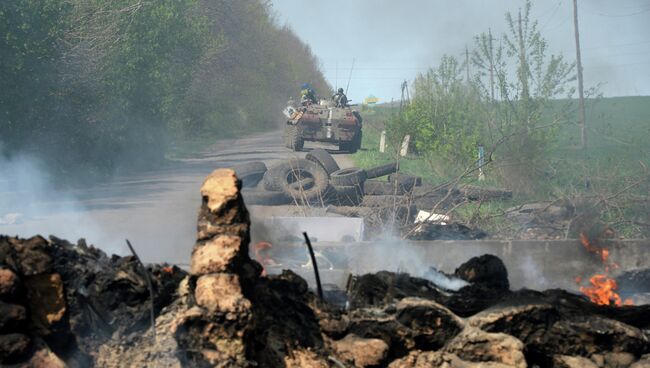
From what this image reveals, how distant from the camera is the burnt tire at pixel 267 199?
52.4 feet

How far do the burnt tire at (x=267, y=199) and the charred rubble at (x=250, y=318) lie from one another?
33.5ft

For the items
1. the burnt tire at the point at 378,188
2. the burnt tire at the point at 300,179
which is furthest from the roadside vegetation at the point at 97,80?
the burnt tire at the point at 378,188

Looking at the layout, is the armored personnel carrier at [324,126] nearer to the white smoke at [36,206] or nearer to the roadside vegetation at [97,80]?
the roadside vegetation at [97,80]

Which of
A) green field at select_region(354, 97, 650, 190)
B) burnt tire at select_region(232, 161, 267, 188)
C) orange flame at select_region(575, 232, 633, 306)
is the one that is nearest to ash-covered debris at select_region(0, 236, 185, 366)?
orange flame at select_region(575, 232, 633, 306)

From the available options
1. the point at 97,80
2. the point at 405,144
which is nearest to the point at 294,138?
the point at 405,144

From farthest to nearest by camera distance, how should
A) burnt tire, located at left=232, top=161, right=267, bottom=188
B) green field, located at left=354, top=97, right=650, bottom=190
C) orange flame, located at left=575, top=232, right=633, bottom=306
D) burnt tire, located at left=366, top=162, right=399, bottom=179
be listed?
1. green field, located at left=354, top=97, right=650, bottom=190
2. burnt tire, located at left=366, top=162, right=399, bottom=179
3. burnt tire, located at left=232, top=161, right=267, bottom=188
4. orange flame, located at left=575, top=232, right=633, bottom=306

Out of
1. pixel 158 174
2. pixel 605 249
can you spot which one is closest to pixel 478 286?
pixel 605 249

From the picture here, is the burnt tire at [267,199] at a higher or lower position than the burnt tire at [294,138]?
lower

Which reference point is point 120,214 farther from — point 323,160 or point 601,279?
point 601,279

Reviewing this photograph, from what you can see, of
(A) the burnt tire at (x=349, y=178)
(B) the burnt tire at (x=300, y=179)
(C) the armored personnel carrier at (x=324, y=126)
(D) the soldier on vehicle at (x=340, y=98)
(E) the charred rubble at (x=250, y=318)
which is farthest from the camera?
(D) the soldier on vehicle at (x=340, y=98)

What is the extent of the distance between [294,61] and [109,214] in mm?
67798

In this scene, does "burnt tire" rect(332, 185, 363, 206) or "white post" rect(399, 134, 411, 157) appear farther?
"white post" rect(399, 134, 411, 157)

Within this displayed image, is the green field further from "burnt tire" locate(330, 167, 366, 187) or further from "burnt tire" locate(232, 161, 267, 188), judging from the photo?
"burnt tire" locate(232, 161, 267, 188)

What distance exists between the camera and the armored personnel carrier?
3091cm
